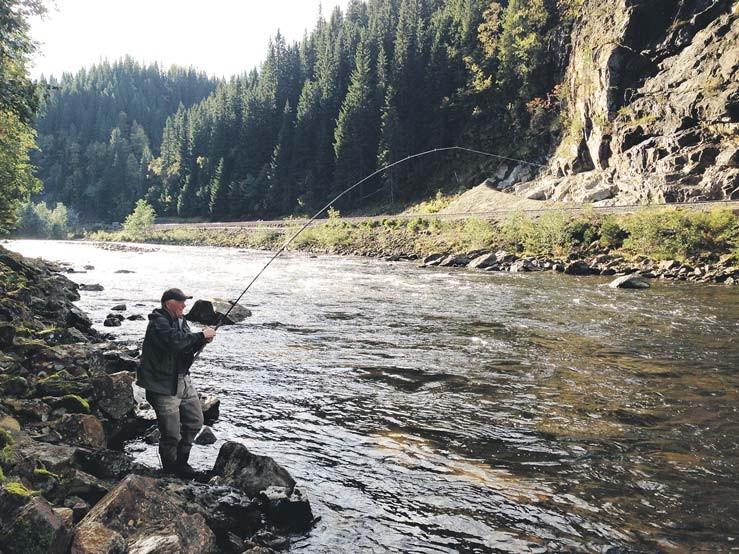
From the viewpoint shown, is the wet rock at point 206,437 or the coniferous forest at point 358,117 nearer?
the wet rock at point 206,437

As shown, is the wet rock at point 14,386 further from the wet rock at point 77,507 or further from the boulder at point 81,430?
the wet rock at point 77,507

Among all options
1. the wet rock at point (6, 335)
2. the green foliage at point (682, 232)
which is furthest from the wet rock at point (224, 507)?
the green foliage at point (682, 232)

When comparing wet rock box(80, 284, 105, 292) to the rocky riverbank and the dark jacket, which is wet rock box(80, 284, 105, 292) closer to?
the rocky riverbank

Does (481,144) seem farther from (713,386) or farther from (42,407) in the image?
(42,407)

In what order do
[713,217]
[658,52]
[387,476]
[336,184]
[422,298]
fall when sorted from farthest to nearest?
[336,184]
[658,52]
[713,217]
[422,298]
[387,476]

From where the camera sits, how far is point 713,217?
25.8m

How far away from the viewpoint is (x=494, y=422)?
24.9ft

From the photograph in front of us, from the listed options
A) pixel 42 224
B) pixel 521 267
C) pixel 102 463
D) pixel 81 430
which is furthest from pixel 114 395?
pixel 42 224

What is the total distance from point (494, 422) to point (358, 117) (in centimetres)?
7961

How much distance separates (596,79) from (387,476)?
2079 inches

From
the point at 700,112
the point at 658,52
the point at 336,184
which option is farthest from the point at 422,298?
the point at 336,184

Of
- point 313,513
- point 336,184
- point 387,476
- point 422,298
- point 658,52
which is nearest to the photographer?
point 313,513

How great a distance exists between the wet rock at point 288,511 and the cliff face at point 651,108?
3424 centimetres

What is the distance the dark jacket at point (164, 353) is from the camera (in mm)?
5637
